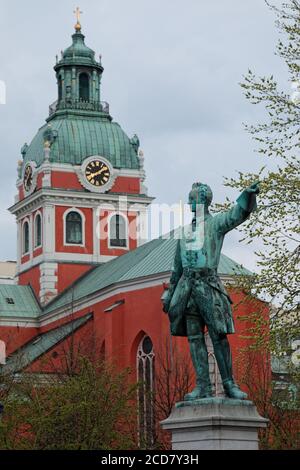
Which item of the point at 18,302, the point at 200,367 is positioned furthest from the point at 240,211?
the point at 18,302

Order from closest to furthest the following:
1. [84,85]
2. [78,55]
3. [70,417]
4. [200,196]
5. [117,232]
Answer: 1. [200,196]
2. [70,417]
3. [117,232]
4. [84,85]
5. [78,55]

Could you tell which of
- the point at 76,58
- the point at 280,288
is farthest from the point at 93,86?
the point at 280,288

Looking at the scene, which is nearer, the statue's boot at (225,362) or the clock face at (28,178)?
the statue's boot at (225,362)

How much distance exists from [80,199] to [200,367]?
5107 centimetres

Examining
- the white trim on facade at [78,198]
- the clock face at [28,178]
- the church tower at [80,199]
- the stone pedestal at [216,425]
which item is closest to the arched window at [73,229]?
the church tower at [80,199]

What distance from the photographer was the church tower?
65.8m

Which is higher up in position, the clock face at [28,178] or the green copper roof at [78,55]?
the green copper roof at [78,55]

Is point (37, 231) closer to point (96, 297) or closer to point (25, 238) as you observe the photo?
point (25, 238)

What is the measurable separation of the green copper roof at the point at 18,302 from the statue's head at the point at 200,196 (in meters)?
51.8

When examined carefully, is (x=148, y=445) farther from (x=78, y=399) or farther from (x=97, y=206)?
(x=97, y=206)

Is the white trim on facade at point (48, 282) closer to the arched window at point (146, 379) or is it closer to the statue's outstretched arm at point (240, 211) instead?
the arched window at point (146, 379)

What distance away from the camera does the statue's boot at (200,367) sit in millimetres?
14773

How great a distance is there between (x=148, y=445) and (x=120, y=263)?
2621 centimetres

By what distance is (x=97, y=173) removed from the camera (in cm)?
6588
